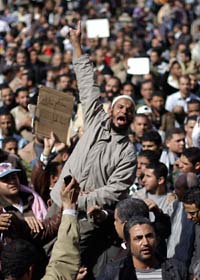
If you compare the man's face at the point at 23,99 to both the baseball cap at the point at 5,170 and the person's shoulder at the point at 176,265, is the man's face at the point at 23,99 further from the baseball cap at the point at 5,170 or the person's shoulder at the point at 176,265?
the person's shoulder at the point at 176,265

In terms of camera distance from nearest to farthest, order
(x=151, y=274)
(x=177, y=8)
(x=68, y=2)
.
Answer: (x=151, y=274) → (x=177, y=8) → (x=68, y=2)

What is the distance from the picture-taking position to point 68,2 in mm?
25703

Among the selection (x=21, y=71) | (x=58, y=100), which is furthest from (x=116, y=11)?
(x=58, y=100)

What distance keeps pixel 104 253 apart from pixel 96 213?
0.45 metres

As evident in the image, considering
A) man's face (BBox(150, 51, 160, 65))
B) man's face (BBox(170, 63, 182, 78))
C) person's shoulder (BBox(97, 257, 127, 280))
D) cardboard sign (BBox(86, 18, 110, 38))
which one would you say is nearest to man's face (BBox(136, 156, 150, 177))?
person's shoulder (BBox(97, 257, 127, 280))

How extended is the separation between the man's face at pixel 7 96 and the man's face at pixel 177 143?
11.0 ft

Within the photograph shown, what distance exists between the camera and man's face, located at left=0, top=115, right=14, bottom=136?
35.4 ft

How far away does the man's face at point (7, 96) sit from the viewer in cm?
1274

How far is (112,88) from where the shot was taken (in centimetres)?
1289

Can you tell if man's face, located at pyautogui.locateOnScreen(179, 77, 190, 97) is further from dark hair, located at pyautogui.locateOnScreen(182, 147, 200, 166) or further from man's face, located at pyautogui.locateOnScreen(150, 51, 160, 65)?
dark hair, located at pyautogui.locateOnScreen(182, 147, 200, 166)

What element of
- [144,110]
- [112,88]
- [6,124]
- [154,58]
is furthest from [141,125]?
[154,58]

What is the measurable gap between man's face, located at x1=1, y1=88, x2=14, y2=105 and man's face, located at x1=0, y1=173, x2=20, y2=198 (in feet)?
18.9

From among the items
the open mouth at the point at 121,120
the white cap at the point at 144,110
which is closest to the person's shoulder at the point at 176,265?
the open mouth at the point at 121,120

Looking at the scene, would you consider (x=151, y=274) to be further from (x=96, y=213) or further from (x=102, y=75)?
(x=102, y=75)
